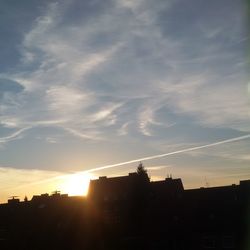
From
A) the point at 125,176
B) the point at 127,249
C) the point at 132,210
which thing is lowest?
the point at 127,249

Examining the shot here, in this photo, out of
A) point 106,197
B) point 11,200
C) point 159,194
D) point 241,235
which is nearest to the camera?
point 241,235

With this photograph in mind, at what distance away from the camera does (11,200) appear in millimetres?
73688

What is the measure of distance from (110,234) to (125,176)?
13681 mm

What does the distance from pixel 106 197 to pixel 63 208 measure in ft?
24.9

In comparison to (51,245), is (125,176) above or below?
above

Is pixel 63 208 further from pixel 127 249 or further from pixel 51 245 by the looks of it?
pixel 127 249

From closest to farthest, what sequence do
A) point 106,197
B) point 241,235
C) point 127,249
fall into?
point 241,235 < point 127,249 < point 106,197

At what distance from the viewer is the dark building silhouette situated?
55156 mm

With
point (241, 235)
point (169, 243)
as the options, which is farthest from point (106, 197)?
point (241, 235)

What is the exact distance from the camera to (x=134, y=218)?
63281mm

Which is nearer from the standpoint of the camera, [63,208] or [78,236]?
[78,236]

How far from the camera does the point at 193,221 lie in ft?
187

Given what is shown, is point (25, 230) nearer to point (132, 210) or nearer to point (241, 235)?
point (132, 210)

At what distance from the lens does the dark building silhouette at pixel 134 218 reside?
181 ft
